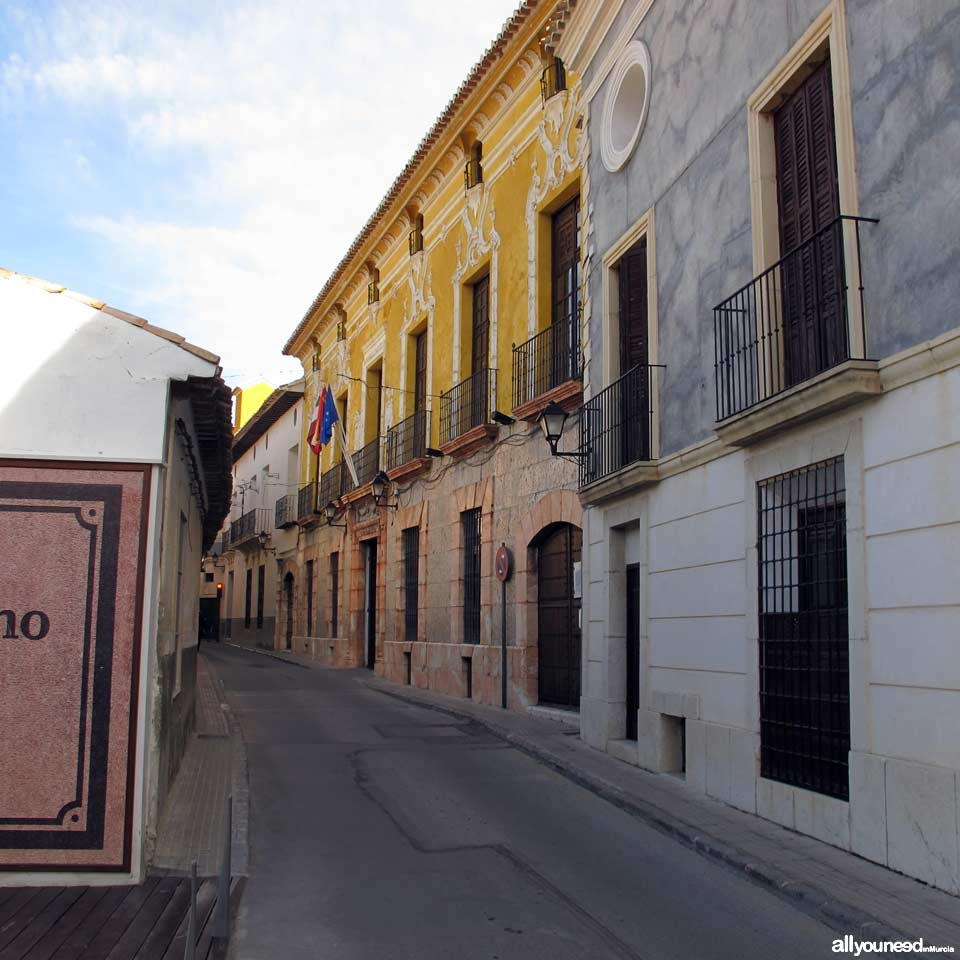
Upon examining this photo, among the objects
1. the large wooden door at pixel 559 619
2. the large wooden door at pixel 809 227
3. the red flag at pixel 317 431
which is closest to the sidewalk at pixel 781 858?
the large wooden door at pixel 559 619

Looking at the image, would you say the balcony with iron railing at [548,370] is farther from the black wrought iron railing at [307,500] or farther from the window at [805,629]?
the black wrought iron railing at [307,500]

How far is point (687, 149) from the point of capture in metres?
9.35

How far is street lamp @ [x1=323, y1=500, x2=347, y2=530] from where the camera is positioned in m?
25.4

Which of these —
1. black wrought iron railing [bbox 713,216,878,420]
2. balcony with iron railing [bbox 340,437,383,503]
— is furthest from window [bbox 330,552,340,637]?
black wrought iron railing [bbox 713,216,878,420]

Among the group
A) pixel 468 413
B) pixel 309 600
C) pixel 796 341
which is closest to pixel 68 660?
pixel 796 341

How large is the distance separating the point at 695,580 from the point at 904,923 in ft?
13.5

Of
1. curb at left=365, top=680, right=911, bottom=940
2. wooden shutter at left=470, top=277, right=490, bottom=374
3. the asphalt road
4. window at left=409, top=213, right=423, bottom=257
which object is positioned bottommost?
the asphalt road

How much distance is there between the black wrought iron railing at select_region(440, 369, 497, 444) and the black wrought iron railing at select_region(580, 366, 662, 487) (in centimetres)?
392

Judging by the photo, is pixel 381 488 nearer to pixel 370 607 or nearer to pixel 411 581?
pixel 411 581

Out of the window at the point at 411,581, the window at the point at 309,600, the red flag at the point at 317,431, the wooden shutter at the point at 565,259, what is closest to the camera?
the wooden shutter at the point at 565,259

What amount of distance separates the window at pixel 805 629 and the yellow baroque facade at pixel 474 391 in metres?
5.14

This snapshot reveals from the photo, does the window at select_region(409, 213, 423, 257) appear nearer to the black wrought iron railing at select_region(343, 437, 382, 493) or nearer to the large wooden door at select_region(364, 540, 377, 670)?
the black wrought iron railing at select_region(343, 437, 382, 493)

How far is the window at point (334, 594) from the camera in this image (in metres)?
25.7

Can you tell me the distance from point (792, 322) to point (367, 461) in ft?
52.9
